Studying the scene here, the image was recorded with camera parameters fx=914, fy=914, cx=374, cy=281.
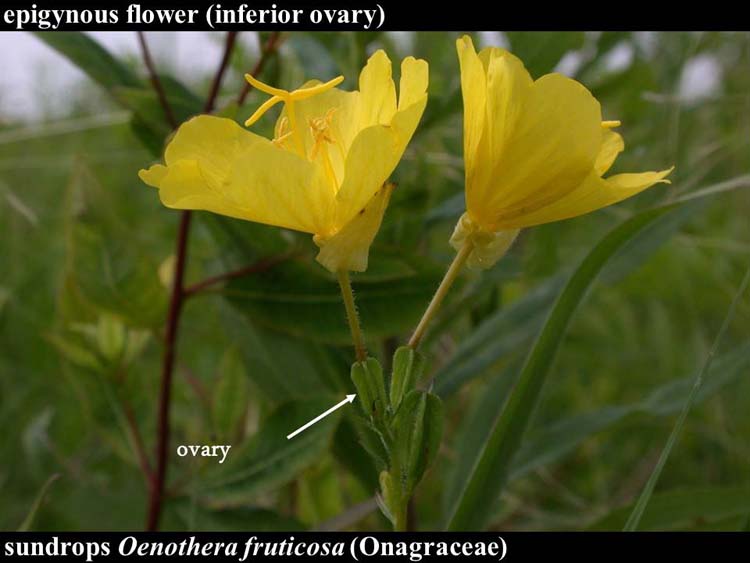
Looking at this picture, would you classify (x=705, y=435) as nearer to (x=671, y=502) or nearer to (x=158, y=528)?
(x=671, y=502)

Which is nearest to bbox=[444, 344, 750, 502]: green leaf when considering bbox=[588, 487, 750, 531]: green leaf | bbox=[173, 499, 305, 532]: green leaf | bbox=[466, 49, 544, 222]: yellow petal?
bbox=[588, 487, 750, 531]: green leaf

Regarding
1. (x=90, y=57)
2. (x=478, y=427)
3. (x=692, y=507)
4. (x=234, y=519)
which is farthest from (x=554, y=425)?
(x=90, y=57)

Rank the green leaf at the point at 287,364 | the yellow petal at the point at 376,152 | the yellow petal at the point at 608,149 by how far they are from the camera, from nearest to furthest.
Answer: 1. the yellow petal at the point at 376,152
2. the yellow petal at the point at 608,149
3. the green leaf at the point at 287,364

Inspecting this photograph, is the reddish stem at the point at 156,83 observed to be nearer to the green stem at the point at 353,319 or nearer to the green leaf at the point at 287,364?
the green leaf at the point at 287,364

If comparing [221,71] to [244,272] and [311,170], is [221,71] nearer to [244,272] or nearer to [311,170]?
[244,272]
